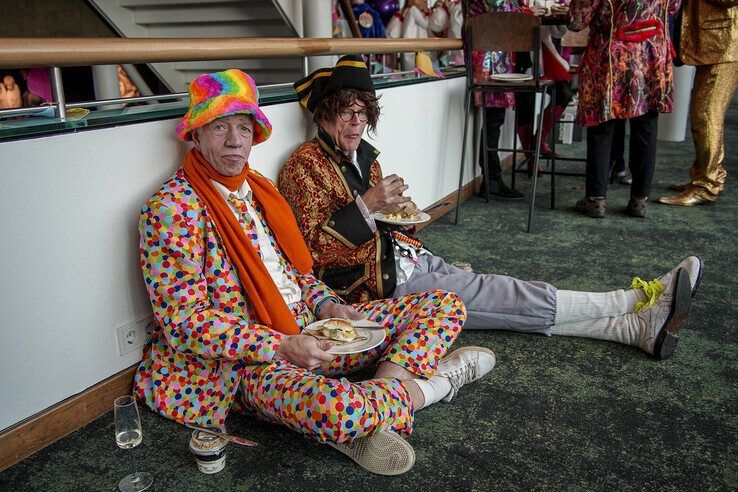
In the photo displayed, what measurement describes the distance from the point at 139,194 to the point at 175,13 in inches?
155

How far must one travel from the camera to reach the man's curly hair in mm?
2086

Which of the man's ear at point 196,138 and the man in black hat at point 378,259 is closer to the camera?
the man's ear at point 196,138

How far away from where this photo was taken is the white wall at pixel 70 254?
60.1 inches

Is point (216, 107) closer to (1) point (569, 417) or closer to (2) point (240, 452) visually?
(2) point (240, 452)

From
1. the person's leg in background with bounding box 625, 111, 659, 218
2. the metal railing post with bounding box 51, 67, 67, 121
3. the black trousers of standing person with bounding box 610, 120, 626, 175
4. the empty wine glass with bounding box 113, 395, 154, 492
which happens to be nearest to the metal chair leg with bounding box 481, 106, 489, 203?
the person's leg in background with bounding box 625, 111, 659, 218

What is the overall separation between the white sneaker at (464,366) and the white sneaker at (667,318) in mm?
565

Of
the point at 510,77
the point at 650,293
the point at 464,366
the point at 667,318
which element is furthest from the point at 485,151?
the point at 464,366

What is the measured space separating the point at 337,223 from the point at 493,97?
2.30m

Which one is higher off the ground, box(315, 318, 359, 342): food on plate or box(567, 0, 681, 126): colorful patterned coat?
box(567, 0, 681, 126): colorful patterned coat

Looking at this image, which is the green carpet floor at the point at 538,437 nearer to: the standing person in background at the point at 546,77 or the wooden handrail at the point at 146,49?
the wooden handrail at the point at 146,49

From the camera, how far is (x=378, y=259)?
2.22 metres

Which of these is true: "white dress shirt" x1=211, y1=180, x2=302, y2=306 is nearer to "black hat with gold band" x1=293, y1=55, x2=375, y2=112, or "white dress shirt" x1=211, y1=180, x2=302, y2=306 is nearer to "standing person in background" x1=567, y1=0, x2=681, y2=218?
"black hat with gold band" x1=293, y1=55, x2=375, y2=112

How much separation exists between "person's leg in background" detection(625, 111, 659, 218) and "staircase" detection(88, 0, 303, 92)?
2528mm

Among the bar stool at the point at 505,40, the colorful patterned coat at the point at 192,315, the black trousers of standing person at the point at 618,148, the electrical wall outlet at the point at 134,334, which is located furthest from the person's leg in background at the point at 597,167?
the electrical wall outlet at the point at 134,334
